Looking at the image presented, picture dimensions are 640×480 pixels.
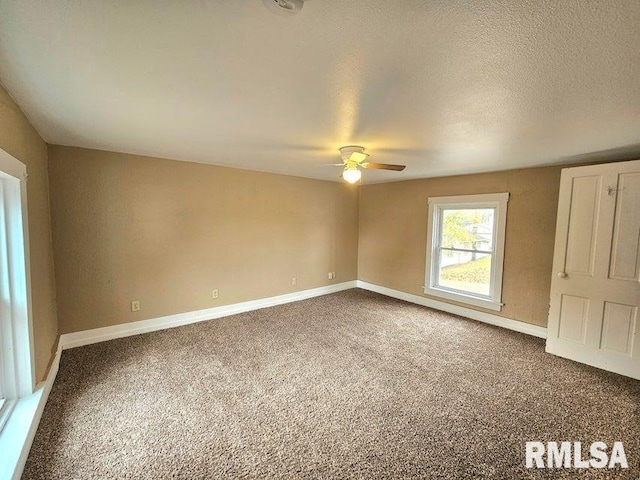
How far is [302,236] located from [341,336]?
6.88 ft

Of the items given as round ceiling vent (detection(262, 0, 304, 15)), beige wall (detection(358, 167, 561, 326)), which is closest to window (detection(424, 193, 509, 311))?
beige wall (detection(358, 167, 561, 326))

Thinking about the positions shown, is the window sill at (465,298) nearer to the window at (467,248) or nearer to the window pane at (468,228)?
the window at (467,248)

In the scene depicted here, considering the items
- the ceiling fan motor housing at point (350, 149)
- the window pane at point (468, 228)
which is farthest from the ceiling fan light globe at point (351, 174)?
the window pane at point (468, 228)

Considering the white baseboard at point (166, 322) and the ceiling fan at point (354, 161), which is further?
the white baseboard at point (166, 322)

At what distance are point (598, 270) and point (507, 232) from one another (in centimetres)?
113

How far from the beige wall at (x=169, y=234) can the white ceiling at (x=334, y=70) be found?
2.55 feet

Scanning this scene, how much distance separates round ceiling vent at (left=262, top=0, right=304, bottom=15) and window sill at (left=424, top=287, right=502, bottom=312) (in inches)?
170

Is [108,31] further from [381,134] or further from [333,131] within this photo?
[381,134]

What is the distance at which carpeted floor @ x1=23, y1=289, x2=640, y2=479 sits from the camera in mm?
1656

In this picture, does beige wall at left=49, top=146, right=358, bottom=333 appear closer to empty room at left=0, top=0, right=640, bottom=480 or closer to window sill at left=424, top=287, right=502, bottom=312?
empty room at left=0, top=0, right=640, bottom=480

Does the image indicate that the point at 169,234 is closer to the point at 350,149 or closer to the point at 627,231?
the point at 350,149

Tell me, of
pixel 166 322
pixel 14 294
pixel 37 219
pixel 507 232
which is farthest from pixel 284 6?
pixel 507 232

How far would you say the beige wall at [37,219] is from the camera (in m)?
1.83

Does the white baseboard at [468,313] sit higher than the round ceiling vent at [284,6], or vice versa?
the round ceiling vent at [284,6]
